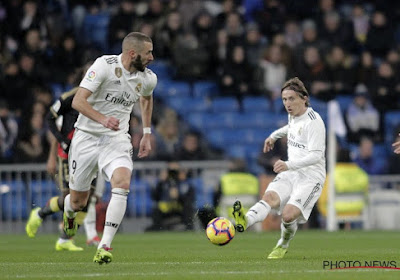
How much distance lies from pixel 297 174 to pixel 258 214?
0.73m

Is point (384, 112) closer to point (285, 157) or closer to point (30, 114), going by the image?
point (285, 157)

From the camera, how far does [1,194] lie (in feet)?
65.3

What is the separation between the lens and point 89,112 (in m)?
9.87

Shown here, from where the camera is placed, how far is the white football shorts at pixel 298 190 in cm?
1088

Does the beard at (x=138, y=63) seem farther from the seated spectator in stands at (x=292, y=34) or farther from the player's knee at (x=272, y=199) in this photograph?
the seated spectator in stands at (x=292, y=34)

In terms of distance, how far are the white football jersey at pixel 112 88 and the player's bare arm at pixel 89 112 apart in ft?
0.27

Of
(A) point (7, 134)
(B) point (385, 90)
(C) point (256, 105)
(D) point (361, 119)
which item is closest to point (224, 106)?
(C) point (256, 105)

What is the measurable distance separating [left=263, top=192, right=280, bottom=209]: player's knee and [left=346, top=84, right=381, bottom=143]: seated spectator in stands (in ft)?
38.9

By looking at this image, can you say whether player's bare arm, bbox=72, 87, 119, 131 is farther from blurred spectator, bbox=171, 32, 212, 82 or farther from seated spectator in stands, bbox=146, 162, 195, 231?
blurred spectator, bbox=171, 32, 212, 82

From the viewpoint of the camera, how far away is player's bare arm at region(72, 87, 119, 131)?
9.54 metres

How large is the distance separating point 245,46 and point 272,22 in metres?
1.41

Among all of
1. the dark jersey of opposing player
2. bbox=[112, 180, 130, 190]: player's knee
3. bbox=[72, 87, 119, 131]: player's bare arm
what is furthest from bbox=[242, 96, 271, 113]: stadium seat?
bbox=[112, 180, 130, 190]: player's knee

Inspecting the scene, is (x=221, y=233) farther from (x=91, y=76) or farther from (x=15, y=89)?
(x=15, y=89)

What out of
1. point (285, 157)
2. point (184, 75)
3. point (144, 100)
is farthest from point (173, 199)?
point (144, 100)
